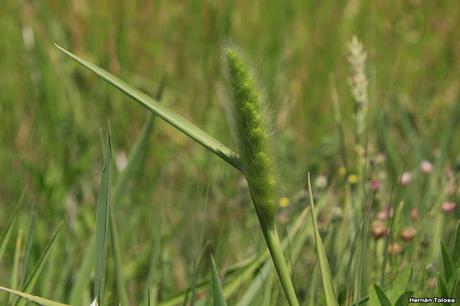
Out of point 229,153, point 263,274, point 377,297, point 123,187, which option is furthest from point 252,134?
point 123,187

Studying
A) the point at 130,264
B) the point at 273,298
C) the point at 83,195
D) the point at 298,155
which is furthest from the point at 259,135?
the point at 298,155

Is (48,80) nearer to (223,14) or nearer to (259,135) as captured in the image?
(223,14)

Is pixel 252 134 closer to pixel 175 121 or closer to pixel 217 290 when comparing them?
pixel 175 121

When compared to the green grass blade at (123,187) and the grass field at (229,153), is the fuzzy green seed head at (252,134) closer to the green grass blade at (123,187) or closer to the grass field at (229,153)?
the grass field at (229,153)

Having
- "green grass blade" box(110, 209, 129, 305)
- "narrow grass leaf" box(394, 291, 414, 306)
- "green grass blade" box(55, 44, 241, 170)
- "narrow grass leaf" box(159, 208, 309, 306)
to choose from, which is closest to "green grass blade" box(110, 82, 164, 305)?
"green grass blade" box(110, 209, 129, 305)

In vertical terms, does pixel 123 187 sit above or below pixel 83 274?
above

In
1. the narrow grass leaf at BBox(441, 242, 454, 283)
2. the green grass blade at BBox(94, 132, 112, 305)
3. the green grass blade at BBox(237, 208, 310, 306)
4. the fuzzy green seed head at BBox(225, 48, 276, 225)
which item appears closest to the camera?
the fuzzy green seed head at BBox(225, 48, 276, 225)

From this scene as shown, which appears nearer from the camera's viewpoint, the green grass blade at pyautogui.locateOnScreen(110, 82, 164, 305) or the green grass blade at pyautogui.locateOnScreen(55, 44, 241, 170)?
the green grass blade at pyautogui.locateOnScreen(55, 44, 241, 170)

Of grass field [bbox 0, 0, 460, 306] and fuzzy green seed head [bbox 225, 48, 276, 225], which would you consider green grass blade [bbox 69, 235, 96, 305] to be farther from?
A: fuzzy green seed head [bbox 225, 48, 276, 225]
